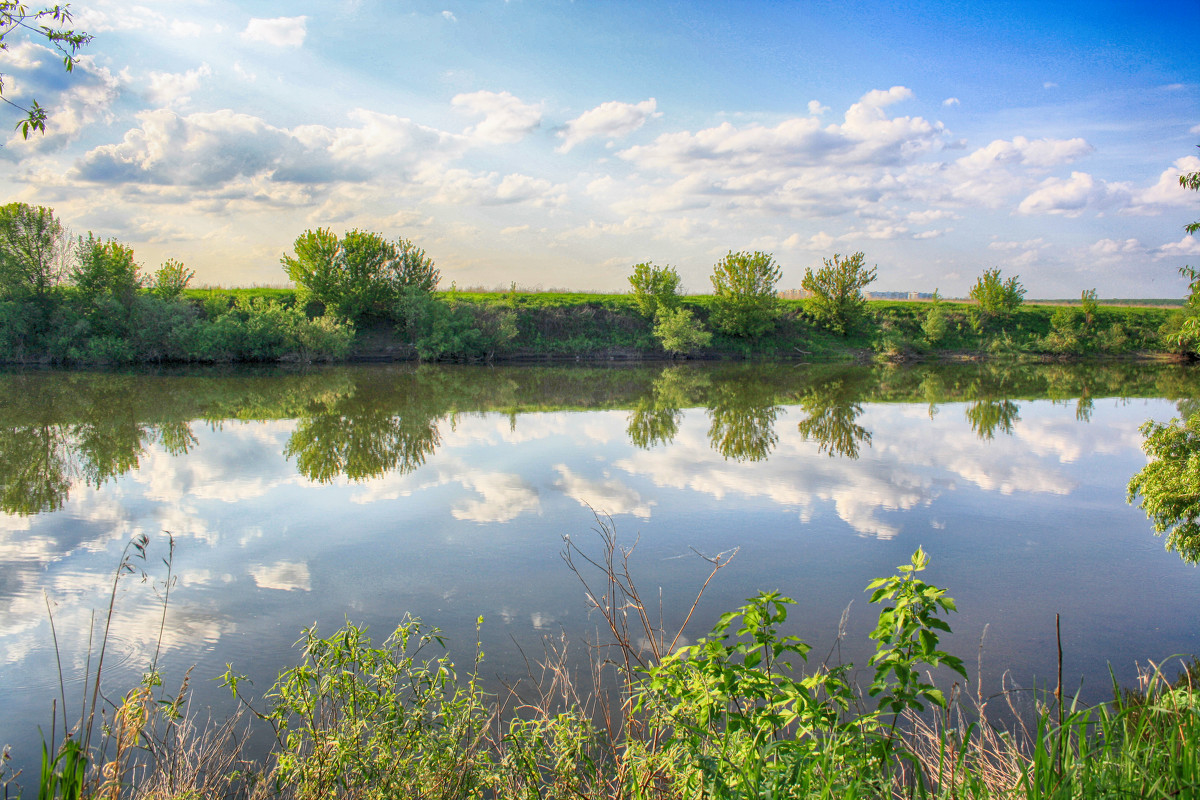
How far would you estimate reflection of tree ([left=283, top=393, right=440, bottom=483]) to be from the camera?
44.2 feet

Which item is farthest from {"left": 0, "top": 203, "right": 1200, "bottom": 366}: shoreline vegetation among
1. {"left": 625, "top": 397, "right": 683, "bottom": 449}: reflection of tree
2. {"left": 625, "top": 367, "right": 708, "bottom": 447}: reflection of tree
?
{"left": 625, "top": 397, "right": 683, "bottom": 449}: reflection of tree

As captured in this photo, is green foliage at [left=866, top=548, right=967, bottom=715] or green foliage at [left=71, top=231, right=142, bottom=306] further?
green foliage at [left=71, top=231, right=142, bottom=306]

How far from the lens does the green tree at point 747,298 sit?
1873 inches

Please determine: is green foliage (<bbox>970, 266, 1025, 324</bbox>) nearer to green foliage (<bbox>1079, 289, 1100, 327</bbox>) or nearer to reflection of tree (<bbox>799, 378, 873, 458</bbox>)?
green foliage (<bbox>1079, 289, 1100, 327</bbox>)

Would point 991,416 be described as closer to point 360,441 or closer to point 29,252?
point 360,441

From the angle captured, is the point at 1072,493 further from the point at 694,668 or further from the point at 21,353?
the point at 21,353

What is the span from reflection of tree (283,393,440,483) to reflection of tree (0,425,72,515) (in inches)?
149

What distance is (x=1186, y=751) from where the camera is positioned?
272cm

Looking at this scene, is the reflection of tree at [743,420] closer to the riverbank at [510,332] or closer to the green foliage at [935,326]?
the riverbank at [510,332]

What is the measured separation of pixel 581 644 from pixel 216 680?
2.99 meters

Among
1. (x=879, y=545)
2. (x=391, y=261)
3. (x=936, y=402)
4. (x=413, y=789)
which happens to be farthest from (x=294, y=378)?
(x=413, y=789)

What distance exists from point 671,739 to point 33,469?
1455 cm

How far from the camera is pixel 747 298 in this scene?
47.4 meters

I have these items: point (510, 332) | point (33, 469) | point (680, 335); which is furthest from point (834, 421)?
point (510, 332)
